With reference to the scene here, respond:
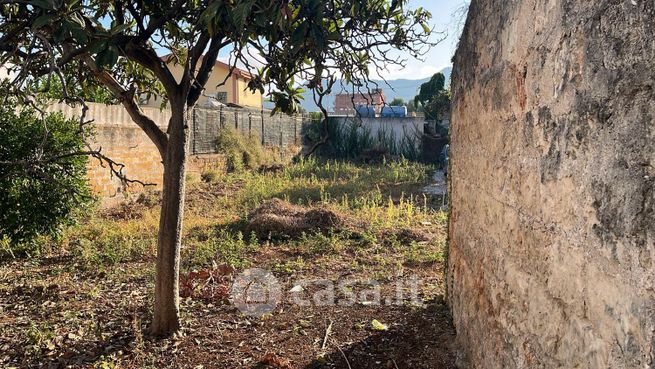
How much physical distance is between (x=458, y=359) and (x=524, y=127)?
1.72 m

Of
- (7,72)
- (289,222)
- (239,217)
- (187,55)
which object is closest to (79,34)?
(187,55)

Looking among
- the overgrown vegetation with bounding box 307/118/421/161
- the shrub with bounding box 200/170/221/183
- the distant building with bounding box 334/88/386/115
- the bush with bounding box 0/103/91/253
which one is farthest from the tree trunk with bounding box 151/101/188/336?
the overgrown vegetation with bounding box 307/118/421/161

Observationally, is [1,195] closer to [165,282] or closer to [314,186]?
[165,282]

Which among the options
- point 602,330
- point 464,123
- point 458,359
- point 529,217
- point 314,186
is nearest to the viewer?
point 602,330

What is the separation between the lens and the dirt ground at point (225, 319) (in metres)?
3.44

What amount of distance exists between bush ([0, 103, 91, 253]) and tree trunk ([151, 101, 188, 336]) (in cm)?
225

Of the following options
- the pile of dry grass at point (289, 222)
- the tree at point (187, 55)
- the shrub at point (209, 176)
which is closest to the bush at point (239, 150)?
the shrub at point (209, 176)

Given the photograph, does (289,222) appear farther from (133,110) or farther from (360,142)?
(360,142)

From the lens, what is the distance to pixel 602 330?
1333 millimetres

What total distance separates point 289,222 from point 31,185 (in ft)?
10.6

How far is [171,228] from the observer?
12.0 ft

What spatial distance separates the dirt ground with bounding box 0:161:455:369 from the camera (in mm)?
3438

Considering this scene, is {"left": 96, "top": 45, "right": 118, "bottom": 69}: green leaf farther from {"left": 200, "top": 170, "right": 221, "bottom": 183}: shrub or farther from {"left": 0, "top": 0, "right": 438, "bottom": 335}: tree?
{"left": 200, "top": 170, "right": 221, "bottom": 183}: shrub

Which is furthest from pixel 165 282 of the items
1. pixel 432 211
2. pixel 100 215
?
pixel 432 211
